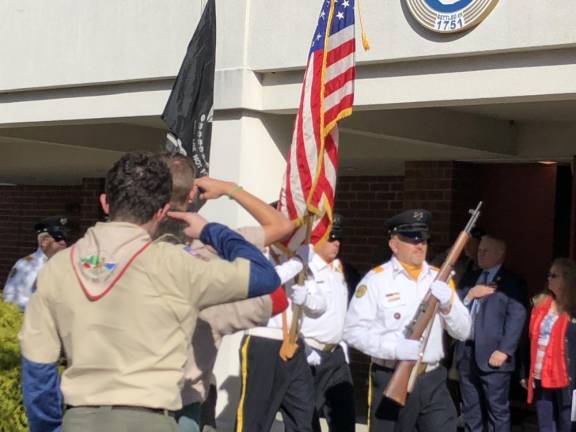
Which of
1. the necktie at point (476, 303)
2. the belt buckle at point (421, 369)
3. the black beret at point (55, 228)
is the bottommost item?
the belt buckle at point (421, 369)

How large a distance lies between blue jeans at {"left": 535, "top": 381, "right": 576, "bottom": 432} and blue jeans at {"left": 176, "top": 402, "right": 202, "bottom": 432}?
15.9 ft

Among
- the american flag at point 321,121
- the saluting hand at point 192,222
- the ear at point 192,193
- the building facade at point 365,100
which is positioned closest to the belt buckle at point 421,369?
the american flag at point 321,121

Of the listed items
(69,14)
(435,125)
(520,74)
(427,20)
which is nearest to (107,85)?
(69,14)

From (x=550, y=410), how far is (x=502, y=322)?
79cm

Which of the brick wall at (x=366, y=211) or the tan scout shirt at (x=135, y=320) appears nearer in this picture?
the tan scout shirt at (x=135, y=320)

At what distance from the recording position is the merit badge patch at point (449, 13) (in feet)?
24.7

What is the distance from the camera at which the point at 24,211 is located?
19.7 meters

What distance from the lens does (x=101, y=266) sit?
12.2 feet

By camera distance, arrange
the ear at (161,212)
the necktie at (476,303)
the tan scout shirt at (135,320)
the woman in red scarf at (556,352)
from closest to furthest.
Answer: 1. the tan scout shirt at (135,320)
2. the ear at (161,212)
3. the woman in red scarf at (556,352)
4. the necktie at (476,303)

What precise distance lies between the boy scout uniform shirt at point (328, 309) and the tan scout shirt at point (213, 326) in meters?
3.67

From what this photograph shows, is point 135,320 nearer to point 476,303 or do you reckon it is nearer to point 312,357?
point 312,357

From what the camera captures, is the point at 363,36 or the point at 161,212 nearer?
the point at 161,212

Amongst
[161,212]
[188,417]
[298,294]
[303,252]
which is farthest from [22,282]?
[161,212]

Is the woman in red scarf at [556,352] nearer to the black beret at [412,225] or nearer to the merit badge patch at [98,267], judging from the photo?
the black beret at [412,225]
